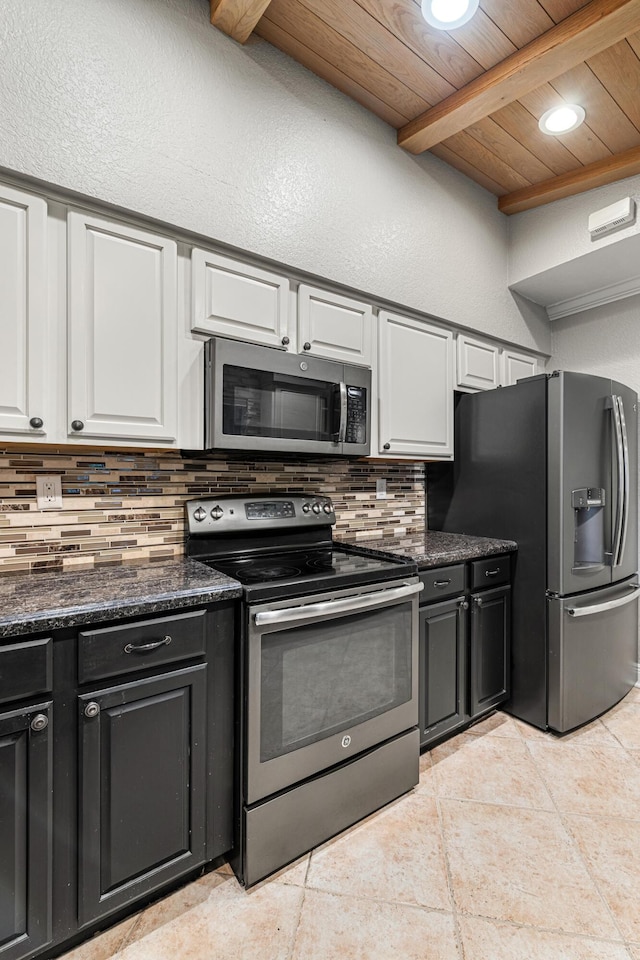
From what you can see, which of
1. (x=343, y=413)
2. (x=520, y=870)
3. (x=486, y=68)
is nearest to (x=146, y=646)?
(x=343, y=413)

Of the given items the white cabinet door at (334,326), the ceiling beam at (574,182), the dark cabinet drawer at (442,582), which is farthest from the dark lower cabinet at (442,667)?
the ceiling beam at (574,182)

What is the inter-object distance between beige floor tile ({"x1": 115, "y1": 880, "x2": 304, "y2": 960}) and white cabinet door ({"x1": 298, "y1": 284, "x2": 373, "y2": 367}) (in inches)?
76.0

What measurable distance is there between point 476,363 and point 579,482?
3.15 ft

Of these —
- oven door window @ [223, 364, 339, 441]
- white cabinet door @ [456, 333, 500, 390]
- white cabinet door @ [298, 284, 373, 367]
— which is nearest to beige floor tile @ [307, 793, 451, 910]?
oven door window @ [223, 364, 339, 441]

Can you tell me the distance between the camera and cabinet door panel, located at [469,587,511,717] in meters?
2.24

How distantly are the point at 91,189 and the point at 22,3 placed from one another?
1.70 ft

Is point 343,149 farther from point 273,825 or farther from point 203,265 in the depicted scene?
point 273,825

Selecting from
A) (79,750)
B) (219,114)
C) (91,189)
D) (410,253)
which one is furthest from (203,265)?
(79,750)

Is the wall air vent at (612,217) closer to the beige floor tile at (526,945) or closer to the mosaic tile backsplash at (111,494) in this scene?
the mosaic tile backsplash at (111,494)

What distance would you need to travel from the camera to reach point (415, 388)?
246 centimetres

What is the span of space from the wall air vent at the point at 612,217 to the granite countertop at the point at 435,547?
5.68 feet

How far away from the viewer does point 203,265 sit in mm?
1753

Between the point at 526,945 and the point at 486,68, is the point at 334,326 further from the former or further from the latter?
the point at 526,945

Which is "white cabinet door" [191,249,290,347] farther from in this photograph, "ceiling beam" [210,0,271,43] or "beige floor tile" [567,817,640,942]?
"beige floor tile" [567,817,640,942]
